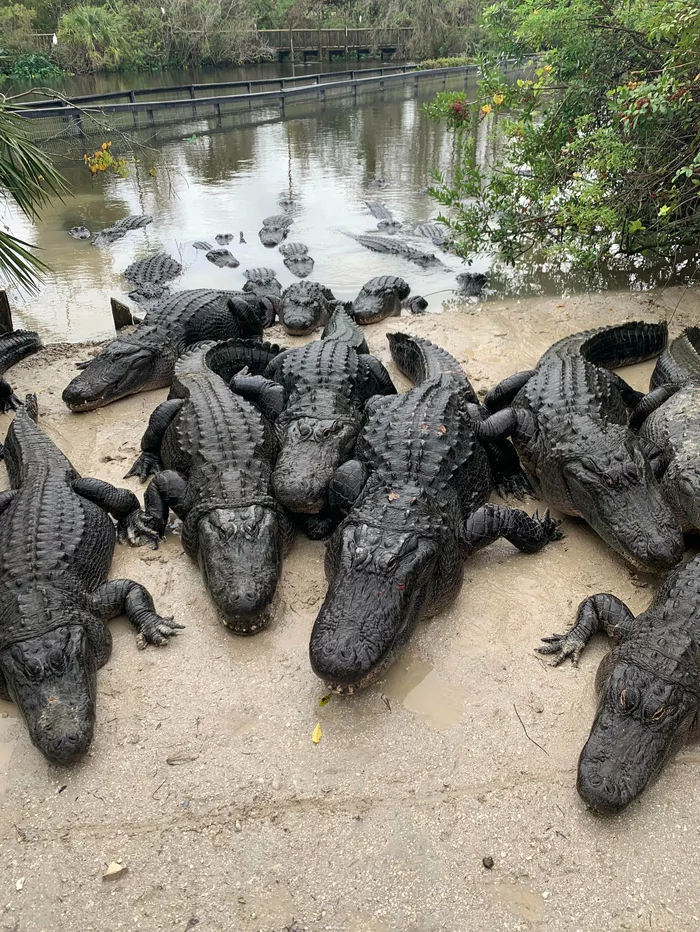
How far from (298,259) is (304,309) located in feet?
10.3

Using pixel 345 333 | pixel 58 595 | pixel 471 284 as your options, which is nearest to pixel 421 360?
pixel 345 333

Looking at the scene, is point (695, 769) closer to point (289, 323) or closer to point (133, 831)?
point (133, 831)

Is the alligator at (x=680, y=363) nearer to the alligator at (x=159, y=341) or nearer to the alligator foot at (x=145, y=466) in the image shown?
the alligator foot at (x=145, y=466)

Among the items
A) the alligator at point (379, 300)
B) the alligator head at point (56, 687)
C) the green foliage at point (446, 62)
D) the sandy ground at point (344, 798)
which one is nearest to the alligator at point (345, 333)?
the alligator at point (379, 300)

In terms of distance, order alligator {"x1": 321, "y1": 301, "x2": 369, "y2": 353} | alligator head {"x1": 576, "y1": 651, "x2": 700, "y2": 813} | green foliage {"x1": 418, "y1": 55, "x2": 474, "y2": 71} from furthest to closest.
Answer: green foliage {"x1": 418, "y1": 55, "x2": 474, "y2": 71} → alligator {"x1": 321, "y1": 301, "x2": 369, "y2": 353} → alligator head {"x1": 576, "y1": 651, "x2": 700, "y2": 813}

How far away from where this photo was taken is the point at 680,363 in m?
5.66

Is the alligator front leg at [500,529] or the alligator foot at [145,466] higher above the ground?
the alligator front leg at [500,529]

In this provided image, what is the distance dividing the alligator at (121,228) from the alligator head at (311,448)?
865 cm

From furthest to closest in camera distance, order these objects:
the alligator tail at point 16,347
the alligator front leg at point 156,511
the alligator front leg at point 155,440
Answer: the alligator tail at point 16,347 → the alligator front leg at point 155,440 → the alligator front leg at point 156,511

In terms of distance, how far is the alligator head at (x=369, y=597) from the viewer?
9.89 feet

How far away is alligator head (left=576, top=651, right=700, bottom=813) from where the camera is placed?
2.61m

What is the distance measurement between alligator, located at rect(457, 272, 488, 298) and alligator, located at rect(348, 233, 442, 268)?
4.42 ft

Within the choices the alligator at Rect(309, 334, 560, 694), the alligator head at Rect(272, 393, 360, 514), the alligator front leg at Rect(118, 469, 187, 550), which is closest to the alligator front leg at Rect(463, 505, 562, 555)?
the alligator at Rect(309, 334, 560, 694)

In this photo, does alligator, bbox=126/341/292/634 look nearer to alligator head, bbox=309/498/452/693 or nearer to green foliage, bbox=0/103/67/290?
alligator head, bbox=309/498/452/693
